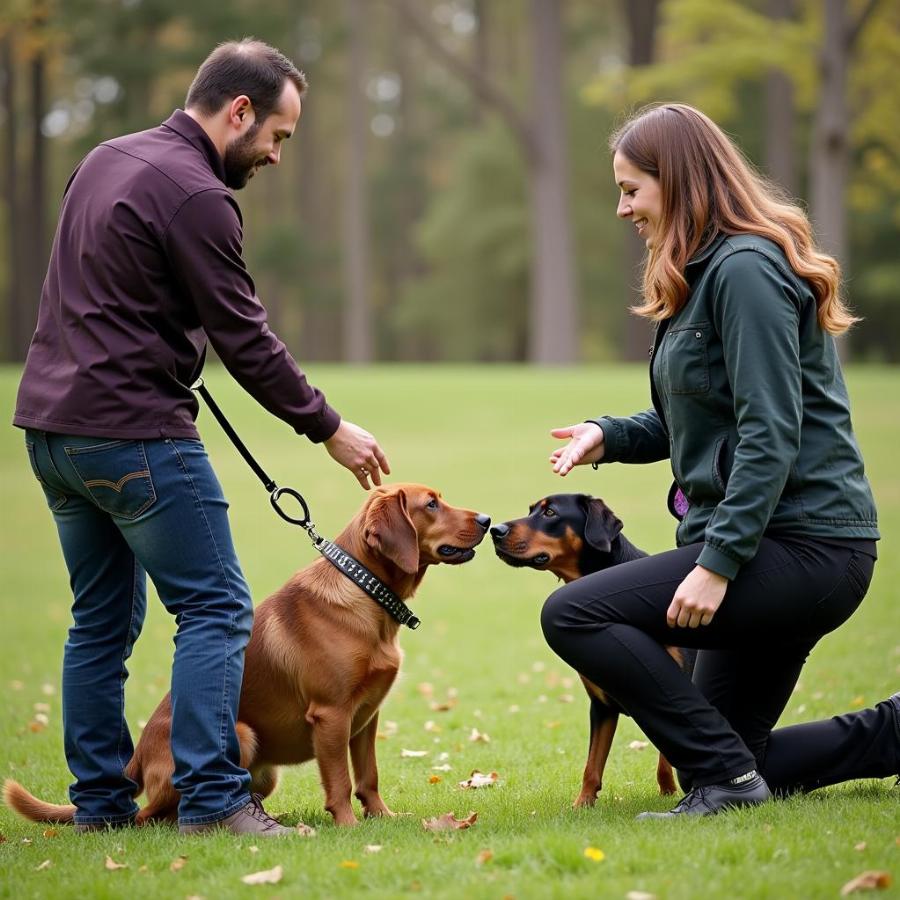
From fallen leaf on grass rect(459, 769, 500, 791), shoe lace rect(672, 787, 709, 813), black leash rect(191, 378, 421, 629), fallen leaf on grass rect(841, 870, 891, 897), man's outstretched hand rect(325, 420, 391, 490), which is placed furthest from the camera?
fallen leaf on grass rect(459, 769, 500, 791)

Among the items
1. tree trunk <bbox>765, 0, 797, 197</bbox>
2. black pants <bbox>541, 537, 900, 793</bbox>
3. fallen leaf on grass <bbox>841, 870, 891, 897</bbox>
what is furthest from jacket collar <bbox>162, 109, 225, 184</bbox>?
tree trunk <bbox>765, 0, 797, 197</bbox>

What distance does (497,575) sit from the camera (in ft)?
43.1

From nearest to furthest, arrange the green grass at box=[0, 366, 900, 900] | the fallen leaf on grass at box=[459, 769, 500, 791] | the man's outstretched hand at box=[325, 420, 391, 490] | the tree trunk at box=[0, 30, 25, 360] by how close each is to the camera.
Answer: the green grass at box=[0, 366, 900, 900], the man's outstretched hand at box=[325, 420, 391, 490], the fallen leaf on grass at box=[459, 769, 500, 791], the tree trunk at box=[0, 30, 25, 360]

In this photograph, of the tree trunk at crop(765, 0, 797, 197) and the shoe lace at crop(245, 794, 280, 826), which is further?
the tree trunk at crop(765, 0, 797, 197)

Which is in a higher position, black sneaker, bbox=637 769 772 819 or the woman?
the woman

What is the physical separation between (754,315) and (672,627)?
1156 millimetres

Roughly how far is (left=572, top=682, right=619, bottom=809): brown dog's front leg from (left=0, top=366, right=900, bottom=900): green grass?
100 millimetres

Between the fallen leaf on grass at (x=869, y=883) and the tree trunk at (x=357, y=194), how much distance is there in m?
36.6

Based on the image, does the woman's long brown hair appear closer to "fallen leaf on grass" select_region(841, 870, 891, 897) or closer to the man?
the man

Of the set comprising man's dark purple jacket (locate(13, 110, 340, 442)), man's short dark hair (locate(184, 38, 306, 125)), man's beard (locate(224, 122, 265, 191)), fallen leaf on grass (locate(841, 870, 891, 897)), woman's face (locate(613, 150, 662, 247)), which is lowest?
fallen leaf on grass (locate(841, 870, 891, 897))

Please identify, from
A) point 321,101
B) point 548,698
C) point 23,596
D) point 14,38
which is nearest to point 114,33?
point 14,38

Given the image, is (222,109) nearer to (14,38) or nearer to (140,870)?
(140,870)

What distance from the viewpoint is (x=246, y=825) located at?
14.8 feet

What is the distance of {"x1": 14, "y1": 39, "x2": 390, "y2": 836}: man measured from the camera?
436 centimetres
